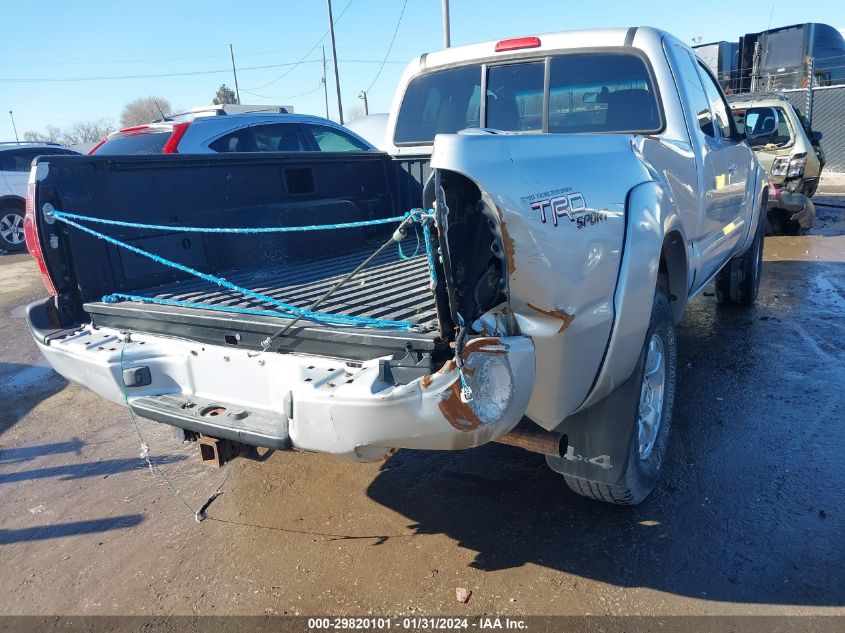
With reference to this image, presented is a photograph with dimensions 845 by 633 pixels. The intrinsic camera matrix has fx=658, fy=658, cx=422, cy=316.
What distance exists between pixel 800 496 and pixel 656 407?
77cm

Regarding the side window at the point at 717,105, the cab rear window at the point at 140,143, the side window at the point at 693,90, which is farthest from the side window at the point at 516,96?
the cab rear window at the point at 140,143

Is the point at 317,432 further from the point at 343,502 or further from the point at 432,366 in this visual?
the point at 343,502

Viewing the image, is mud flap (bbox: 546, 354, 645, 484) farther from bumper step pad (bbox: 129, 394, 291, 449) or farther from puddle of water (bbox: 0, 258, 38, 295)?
puddle of water (bbox: 0, 258, 38, 295)

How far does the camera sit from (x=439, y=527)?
3.03 metres

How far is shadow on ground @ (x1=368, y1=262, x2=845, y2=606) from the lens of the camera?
263 centimetres

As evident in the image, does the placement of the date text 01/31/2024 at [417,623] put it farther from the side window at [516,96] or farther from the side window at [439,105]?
the side window at [439,105]

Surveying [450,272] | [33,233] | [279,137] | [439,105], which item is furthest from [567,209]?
[279,137]

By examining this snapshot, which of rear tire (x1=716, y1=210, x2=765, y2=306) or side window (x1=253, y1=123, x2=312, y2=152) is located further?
side window (x1=253, y1=123, x2=312, y2=152)

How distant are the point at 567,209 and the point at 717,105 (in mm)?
3139

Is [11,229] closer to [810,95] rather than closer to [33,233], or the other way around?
[33,233]

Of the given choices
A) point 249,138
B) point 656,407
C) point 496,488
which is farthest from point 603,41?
point 249,138

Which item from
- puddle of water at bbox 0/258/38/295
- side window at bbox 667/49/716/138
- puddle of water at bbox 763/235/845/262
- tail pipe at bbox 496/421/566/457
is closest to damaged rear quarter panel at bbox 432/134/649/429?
tail pipe at bbox 496/421/566/457

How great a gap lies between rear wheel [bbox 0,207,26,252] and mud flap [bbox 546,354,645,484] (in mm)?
13101

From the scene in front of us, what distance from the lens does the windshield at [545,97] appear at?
3682 mm
